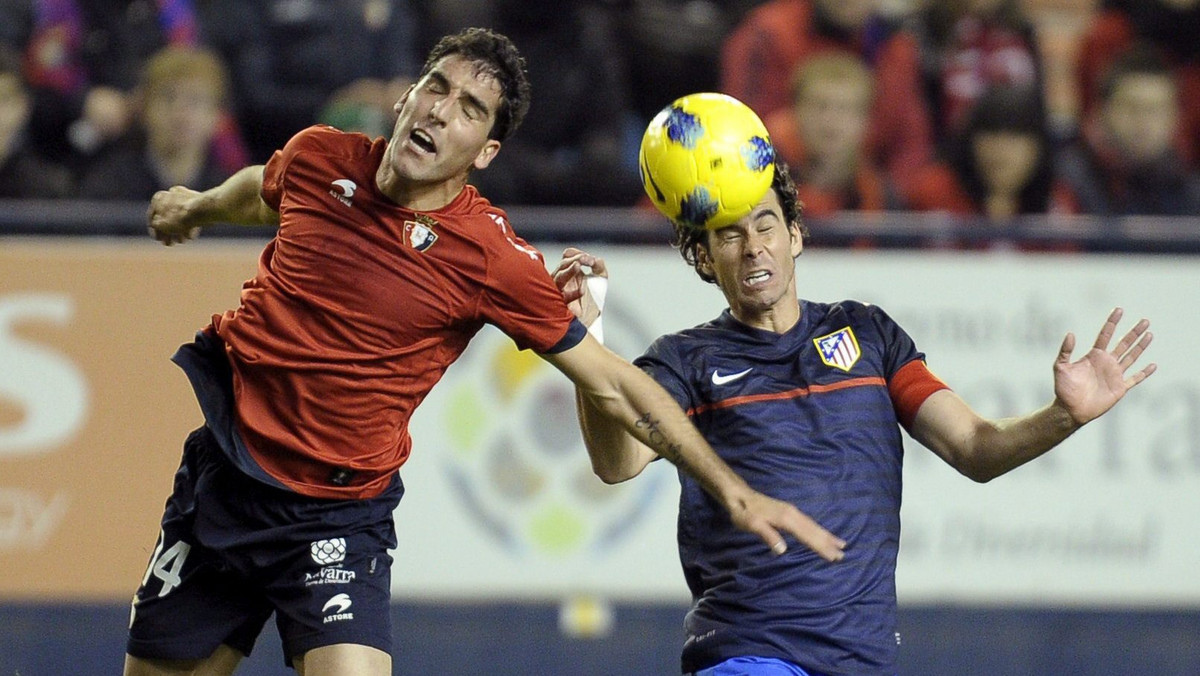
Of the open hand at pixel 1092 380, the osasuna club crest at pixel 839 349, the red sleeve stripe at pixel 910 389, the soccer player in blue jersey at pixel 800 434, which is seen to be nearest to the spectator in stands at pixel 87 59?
the soccer player in blue jersey at pixel 800 434

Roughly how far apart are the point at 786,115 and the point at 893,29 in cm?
117

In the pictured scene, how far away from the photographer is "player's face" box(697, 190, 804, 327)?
15.5ft

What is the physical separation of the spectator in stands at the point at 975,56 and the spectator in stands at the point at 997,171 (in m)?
0.48

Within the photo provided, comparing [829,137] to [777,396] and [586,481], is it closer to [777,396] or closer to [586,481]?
[586,481]

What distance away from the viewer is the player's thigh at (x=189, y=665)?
486 centimetres

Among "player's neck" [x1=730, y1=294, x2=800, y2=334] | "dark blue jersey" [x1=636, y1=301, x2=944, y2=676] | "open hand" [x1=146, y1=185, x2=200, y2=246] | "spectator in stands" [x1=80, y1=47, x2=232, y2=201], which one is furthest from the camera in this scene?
"spectator in stands" [x1=80, y1=47, x2=232, y2=201]

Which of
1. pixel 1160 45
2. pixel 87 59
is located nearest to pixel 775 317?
pixel 87 59

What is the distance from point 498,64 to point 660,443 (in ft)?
3.90

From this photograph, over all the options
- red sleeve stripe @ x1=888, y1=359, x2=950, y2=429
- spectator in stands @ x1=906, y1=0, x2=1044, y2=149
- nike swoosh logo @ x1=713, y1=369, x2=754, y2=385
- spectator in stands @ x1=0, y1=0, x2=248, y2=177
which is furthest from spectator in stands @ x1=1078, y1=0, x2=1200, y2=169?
nike swoosh logo @ x1=713, y1=369, x2=754, y2=385

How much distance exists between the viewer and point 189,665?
4871mm

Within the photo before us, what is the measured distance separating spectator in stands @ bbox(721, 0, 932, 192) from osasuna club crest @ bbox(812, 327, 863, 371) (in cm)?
451

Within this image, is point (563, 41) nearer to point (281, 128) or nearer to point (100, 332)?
point (281, 128)

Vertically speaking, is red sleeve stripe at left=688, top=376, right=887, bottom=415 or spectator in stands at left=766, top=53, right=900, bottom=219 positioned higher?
spectator in stands at left=766, top=53, right=900, bottom=219

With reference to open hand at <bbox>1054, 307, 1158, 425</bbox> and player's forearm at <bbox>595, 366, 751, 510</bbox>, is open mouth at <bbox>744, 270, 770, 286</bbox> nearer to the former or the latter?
player's forearm at <bbox>595, 366, 751, 510</bbox>
